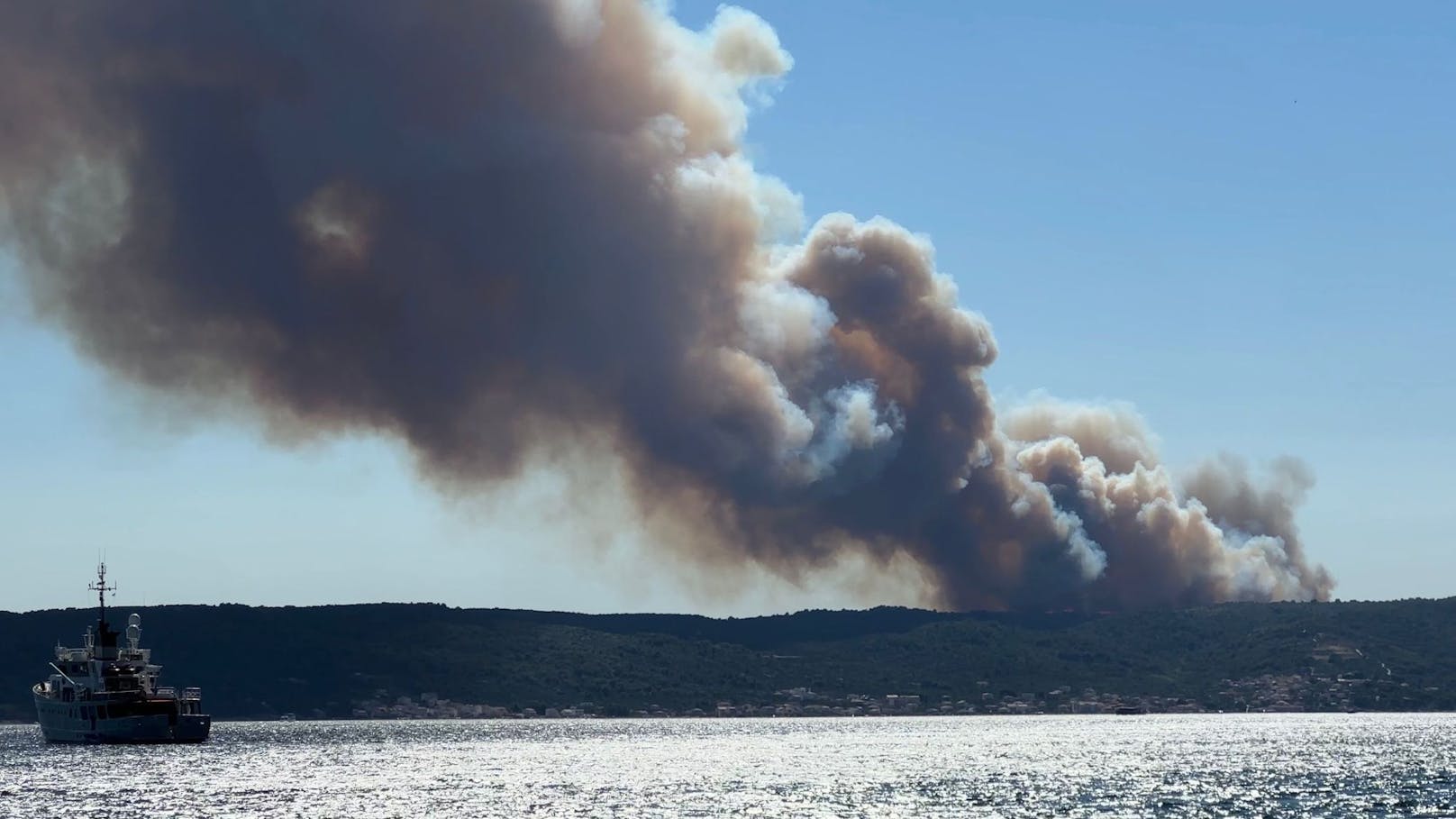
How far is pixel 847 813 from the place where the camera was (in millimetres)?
143875

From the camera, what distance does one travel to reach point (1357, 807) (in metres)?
148

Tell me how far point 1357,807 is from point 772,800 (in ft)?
150

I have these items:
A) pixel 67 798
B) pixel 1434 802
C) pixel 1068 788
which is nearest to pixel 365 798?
pixel 67 798

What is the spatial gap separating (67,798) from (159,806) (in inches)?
604

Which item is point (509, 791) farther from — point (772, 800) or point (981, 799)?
point (981, 799)

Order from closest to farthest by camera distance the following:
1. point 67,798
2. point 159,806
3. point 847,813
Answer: point 847,813
point 159,806
point 67,798

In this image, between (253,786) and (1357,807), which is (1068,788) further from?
(253,786)

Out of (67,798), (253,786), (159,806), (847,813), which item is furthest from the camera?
(253,786)

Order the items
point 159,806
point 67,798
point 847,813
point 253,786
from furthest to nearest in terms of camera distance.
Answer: point 253,786
point 67,798
point 159,806
point 847,813

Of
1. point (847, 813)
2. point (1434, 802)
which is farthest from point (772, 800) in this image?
point (1434, 802)

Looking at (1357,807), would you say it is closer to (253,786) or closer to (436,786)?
(436,786)

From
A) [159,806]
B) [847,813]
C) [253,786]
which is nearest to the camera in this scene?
[847,813]

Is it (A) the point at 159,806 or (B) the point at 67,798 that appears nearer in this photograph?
(A) the point at 159,806

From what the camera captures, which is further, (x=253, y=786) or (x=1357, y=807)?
(x=253, y=786)
